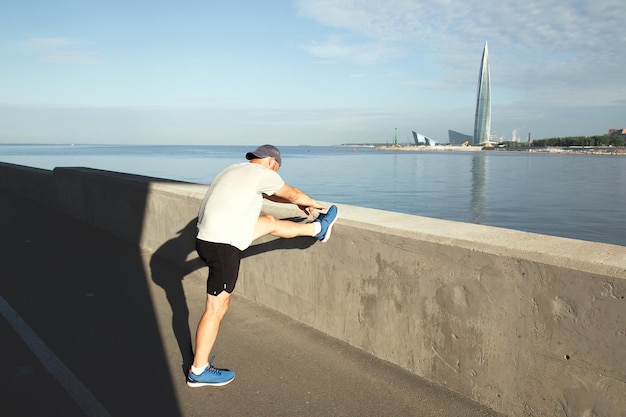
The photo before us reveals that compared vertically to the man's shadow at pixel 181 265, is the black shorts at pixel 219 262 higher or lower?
higher

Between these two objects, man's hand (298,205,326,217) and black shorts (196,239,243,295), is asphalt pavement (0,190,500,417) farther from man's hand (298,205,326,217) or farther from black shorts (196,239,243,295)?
man's hand (298,205,326,217)

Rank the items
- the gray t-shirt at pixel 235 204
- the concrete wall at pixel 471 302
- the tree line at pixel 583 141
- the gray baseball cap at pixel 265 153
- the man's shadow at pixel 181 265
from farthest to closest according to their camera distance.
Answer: the tree line at pixel 583 141
the man's shadow at pixel 181 265
the gray baseball cap at pixel 265 153
the gray t-shirt at pixel 235 204
the concrete wall at pixel 471 302

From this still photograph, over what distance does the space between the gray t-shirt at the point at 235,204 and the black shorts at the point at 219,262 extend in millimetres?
44

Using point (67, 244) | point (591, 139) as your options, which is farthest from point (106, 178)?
point (591, 139)

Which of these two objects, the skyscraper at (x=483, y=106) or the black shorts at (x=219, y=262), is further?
the skyscraper at (x=483, y=106)

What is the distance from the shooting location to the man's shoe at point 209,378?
339 cm

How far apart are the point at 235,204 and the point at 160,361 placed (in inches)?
56.6

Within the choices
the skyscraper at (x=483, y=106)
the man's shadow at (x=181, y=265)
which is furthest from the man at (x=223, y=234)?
the skyscraper at (x=483, y=106)

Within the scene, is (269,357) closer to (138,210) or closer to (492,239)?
(492,239)

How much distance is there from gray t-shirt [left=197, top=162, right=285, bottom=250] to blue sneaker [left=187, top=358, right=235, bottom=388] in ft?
2.89

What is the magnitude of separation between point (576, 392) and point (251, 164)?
237 cm

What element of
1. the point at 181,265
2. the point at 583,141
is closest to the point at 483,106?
the point at 583,141

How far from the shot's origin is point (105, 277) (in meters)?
5.94

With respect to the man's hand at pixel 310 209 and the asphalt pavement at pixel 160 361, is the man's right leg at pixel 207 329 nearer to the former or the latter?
the asphalt pavement at pixel 160 361
